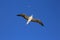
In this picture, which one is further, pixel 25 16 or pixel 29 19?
pixel 25 16

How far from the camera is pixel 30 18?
533 cm

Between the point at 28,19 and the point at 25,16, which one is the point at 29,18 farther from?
the point at 25,16

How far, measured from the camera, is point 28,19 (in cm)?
543

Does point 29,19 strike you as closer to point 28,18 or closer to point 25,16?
point 28,18

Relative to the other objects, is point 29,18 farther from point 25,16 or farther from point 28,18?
point 25,16

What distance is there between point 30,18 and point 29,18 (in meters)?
0.08

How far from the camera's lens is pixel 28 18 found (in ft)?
18.1

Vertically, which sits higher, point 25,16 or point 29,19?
point 25,16

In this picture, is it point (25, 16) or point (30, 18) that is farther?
point (25, 16)

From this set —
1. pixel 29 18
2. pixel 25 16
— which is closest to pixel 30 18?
pixel 29 18

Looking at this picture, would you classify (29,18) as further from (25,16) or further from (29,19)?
(25,16)

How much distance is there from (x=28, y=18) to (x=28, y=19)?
0.13 meters

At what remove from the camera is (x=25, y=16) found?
5.83 metres

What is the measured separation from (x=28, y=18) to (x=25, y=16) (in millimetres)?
414
